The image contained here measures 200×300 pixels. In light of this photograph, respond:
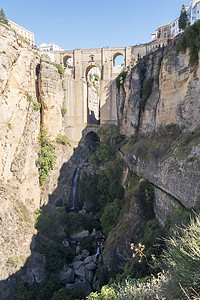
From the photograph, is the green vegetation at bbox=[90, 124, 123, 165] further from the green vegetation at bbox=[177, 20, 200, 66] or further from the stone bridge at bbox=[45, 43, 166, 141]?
the green vegetation at bbox=[177, 20, 200, 66]

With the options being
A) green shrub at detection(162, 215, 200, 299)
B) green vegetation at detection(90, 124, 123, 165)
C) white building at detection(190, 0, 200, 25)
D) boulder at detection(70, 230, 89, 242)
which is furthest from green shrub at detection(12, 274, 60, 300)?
white building at detection(190, 0, 200, 25)

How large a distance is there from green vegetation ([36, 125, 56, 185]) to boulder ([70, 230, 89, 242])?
6.70 meters

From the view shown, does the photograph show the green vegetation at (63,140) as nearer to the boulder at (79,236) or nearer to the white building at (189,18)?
the boulder at (79,236)

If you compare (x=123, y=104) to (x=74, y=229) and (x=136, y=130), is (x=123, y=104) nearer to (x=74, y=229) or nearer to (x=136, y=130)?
(x=136, y=130)

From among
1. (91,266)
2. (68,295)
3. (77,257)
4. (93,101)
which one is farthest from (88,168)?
(68,295)

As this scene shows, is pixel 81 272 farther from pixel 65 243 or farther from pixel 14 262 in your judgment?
pixel 14 262

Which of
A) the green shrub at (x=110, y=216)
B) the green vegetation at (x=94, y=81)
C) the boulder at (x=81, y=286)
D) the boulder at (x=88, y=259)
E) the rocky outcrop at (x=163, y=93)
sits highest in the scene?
the green vegetation at (x=94, y=81)

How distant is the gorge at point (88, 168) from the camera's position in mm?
10281

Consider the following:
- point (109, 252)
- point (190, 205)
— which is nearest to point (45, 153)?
point (109, 252)

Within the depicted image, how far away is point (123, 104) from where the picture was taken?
→ 21031mm

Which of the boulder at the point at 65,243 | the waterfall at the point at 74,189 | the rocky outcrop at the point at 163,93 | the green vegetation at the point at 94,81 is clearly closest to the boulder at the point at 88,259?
the boulder at the point at 65,243

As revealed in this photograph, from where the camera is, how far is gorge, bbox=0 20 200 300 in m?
10.3

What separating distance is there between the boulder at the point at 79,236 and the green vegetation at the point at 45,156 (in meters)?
6.70

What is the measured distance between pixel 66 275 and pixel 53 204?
8758 mm
